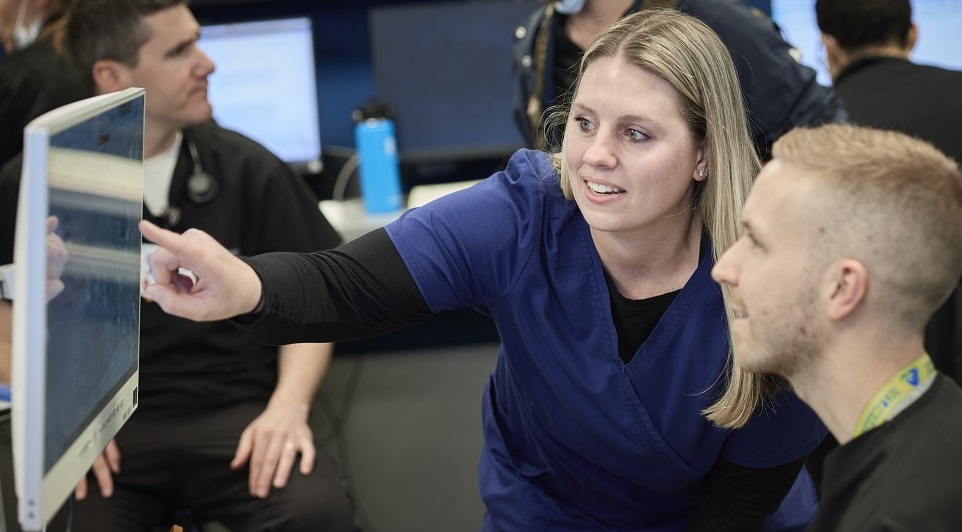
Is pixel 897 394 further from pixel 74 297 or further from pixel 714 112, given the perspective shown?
pixel 74 297

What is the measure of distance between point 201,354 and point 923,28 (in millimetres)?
2217

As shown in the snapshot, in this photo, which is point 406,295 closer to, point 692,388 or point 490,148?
point 692,388

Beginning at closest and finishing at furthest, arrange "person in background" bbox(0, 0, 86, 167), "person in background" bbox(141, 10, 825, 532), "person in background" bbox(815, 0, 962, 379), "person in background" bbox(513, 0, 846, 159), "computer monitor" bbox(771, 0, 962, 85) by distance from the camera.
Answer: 1. "person in background" bbox(141, 10, 825, 532)
2. "person in background" bbox(513, 0, 846, 159)
3. "person in background" bbox(815, 0, 962, 379)
4. "person in background" bbox(0, 0, 86, 167)
5. "computer monitor" bbox(771, 0, 962, 85)

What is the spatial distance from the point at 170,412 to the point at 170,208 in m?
0.39

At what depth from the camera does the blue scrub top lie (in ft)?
4.72

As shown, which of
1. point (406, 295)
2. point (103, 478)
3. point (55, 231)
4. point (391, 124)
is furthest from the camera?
point (391, 124)

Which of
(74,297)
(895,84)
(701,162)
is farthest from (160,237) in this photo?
(895,84)

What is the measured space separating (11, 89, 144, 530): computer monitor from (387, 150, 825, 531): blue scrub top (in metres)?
0.36

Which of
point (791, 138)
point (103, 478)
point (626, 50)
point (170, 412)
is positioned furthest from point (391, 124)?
point (791, 138)

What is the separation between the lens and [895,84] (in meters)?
2.41

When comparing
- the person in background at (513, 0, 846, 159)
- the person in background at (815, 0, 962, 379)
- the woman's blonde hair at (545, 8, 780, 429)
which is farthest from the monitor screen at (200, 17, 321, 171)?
the woman's blonde hair at (545, 8, 780, 429)

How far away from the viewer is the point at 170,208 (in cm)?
206

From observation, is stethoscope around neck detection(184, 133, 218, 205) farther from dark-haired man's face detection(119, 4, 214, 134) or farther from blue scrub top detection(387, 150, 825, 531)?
blue scrub top detection(387, 150, 825, 531)

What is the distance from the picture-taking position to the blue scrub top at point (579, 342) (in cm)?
144
